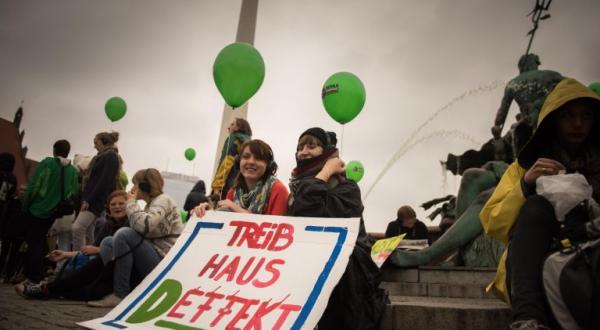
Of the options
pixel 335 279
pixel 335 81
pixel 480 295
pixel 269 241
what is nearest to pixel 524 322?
pixel 335 279

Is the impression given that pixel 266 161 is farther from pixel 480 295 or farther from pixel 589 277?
pixel 480 295

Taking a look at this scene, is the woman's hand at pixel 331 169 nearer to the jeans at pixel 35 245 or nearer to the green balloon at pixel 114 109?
the jeans at pixel 35 245

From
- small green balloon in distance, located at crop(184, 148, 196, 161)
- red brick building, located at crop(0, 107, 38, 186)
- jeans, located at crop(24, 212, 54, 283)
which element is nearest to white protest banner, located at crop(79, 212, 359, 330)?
jeans, located at crop(24, 212, 54, 283)

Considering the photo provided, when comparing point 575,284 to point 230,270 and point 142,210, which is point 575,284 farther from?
point 142,210

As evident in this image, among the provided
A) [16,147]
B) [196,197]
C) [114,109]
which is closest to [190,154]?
[114,109]

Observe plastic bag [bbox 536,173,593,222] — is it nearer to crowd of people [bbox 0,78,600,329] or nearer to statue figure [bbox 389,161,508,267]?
crowd of people [bbox 0,78,600,329]

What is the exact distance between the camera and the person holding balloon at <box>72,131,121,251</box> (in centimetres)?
473

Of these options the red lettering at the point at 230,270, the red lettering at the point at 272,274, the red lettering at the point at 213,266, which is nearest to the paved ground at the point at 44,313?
the red lettering at the point at 213,266

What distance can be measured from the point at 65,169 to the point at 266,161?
3531 mm

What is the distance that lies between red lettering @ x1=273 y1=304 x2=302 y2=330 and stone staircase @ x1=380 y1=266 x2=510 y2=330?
0.70 metres

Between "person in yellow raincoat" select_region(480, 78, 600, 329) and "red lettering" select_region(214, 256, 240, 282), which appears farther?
"red lettering" select_region(214, 256, 240, 282)

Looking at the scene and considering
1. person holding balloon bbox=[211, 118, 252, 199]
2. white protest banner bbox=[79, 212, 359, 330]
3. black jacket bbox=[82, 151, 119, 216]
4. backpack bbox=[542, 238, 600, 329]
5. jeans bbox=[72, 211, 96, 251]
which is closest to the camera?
backpack bbox=[542, 238, 600, 329]

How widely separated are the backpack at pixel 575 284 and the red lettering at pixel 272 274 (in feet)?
3.82

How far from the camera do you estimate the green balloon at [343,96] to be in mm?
6176
